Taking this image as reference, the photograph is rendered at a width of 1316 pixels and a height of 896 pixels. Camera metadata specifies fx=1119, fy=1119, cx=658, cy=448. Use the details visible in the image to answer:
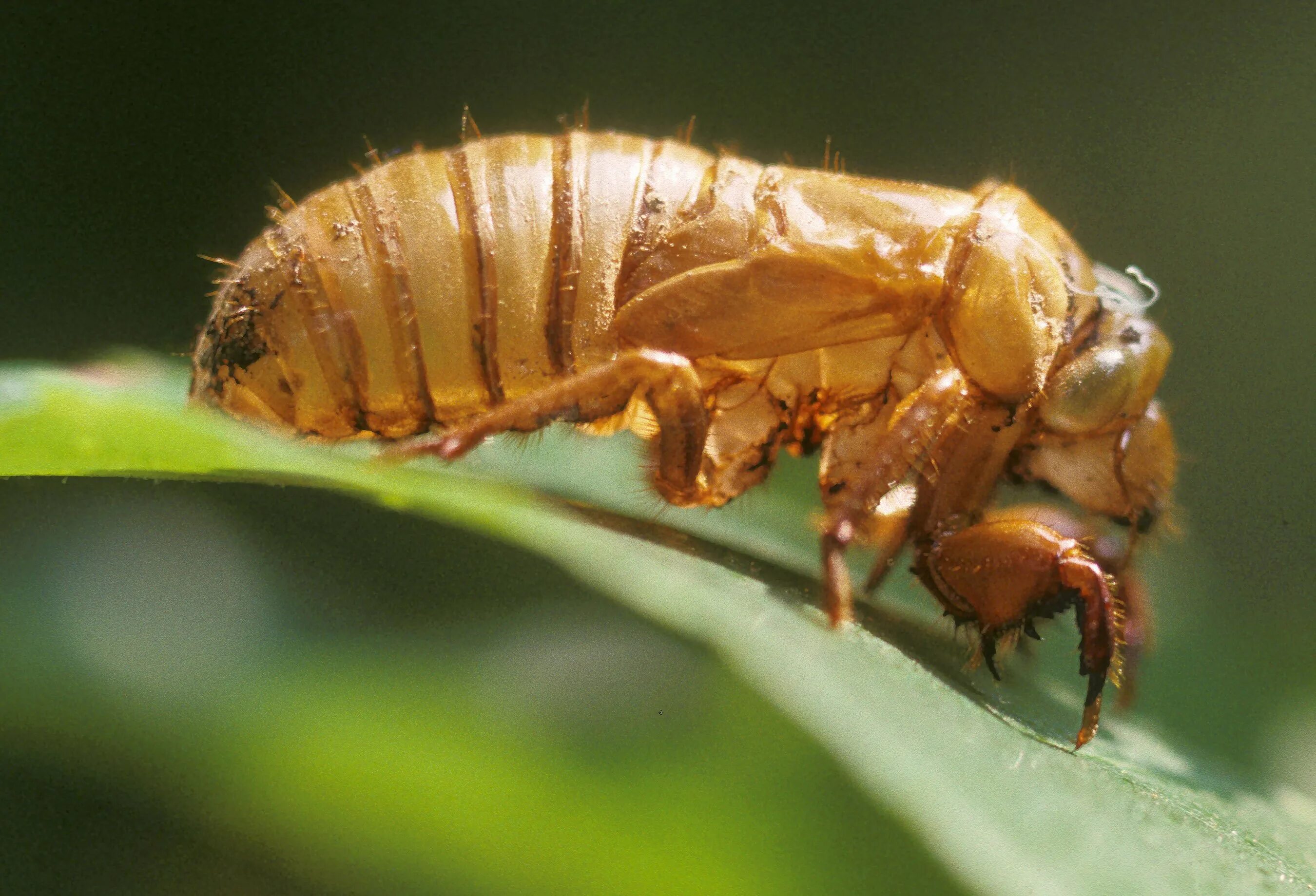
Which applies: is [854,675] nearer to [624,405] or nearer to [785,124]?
[624,405]

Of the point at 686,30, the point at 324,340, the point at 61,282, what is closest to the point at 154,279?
the point at 61,282

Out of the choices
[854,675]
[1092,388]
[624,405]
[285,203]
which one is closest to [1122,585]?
[1092,388]

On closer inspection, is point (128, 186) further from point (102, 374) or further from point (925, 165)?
point (925, 165)

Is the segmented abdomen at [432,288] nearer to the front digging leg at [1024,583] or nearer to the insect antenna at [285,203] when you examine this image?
the insect antenna at [285,203]

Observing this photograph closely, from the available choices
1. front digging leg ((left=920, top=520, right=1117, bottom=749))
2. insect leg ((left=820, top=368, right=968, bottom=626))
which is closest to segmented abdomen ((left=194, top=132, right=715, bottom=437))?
insect leg ((left=820, top=368, right=968, bottom=626))

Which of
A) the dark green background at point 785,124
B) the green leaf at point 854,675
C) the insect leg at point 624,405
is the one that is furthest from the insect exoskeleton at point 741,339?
the dark green background at point 785,124

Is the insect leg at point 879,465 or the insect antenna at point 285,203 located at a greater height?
the insect antenna at point 285,203
